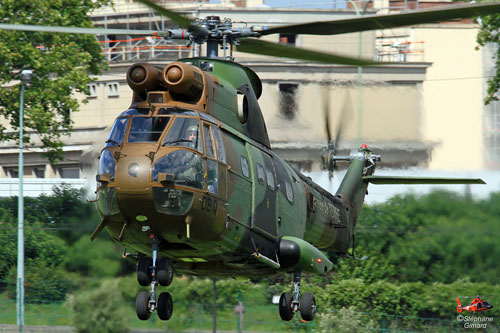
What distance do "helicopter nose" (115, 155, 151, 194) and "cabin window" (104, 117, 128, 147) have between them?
1.95ft

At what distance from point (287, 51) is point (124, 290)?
32.7ft

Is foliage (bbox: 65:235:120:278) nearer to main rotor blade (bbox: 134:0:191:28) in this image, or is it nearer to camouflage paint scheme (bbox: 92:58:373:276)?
camouflage paint scheme (bbox: 92:58:373:276)

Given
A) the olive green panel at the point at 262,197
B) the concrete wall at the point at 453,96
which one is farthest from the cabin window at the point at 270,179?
the concrete wall at the point at 453,96

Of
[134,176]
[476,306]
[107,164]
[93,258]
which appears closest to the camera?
[134,176]

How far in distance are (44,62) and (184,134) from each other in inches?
875

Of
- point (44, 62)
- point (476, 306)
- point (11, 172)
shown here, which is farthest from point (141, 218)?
point (11, 172)

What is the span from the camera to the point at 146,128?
537 inches

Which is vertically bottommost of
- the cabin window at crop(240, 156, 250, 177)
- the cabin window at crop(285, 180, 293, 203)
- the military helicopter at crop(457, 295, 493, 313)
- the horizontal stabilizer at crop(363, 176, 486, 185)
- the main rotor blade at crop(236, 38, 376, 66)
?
the military helicopter at crop(457, 295, 493, 313)

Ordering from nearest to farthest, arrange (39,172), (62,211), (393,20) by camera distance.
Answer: (393,20) → (62,211) → (39,172)

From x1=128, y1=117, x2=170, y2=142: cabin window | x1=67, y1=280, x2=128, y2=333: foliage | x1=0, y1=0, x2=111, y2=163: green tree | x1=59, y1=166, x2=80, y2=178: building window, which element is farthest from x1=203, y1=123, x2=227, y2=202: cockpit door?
x1=59, y1=166, x2=80, y2=178: building window

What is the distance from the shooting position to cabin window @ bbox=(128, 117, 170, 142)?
13.5 metres

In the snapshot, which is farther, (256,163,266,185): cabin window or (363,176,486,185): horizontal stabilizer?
(363,176,486,185): horizontal stabilizer

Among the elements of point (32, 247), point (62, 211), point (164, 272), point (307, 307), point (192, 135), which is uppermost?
point (192, 135)

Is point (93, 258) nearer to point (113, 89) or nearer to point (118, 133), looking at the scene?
point (118, 133)
